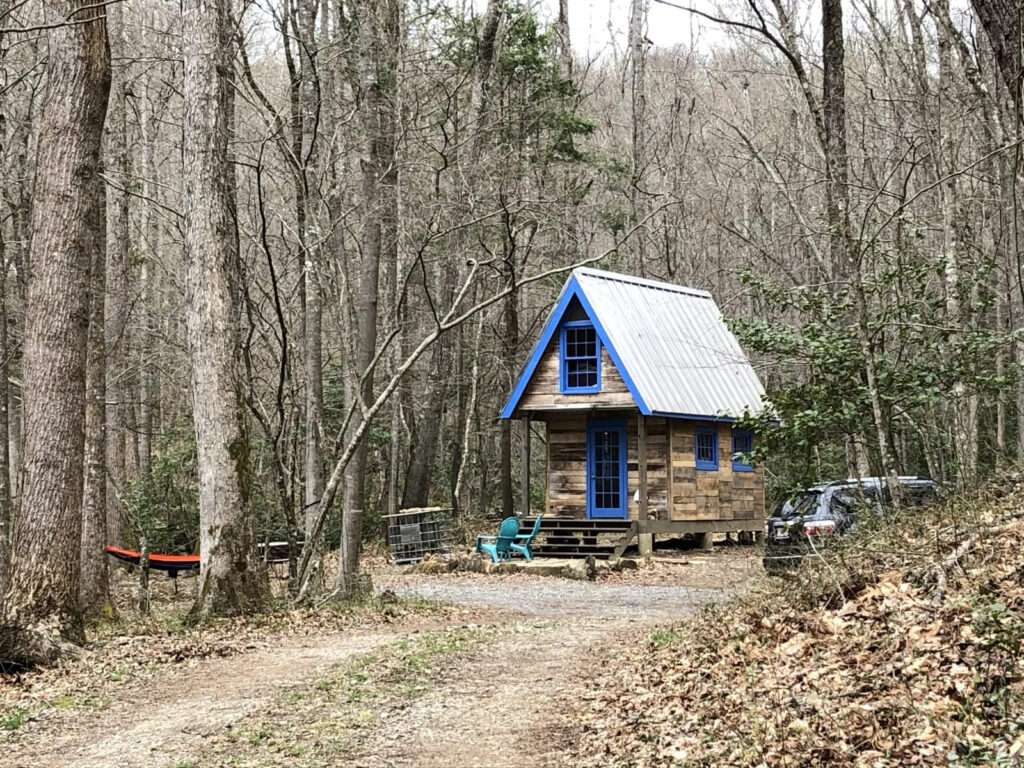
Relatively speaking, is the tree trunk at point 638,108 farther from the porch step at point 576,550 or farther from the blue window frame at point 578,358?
the porch step at point 576,550

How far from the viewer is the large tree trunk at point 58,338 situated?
10.7 m

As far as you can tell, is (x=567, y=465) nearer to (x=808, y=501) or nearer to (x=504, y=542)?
(x=504, y=542)

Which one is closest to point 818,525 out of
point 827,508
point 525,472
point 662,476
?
point 827,508

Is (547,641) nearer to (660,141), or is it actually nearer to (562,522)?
(562,522)

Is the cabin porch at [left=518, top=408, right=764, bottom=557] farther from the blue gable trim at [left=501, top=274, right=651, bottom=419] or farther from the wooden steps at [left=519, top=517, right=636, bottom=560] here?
the blue gable trim at [left=501, top=274, right=651, bottom=419]

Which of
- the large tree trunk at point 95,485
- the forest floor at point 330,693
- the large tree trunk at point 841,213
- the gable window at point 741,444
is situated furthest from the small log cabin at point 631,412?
the large tree trunk at point 95,485

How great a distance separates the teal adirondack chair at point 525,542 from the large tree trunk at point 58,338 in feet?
37.6

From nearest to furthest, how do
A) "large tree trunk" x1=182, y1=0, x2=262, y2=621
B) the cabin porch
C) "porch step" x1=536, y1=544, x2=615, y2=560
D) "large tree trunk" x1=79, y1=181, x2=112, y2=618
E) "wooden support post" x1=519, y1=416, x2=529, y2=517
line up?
1. "large tree trunk" x1=182, y1=0, x2=262, y2=621
2. "large tree trunk" x1=79, y1=181, x2=112, y2=618
3. "porch step" x1=536, y1=544, x2=615, y2=560
4. the cabin porch
5. "wooden support post" x1=519, y1=416, x2=529, y2=517

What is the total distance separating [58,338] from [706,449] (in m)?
15.9

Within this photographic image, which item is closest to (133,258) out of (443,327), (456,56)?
(456,56)

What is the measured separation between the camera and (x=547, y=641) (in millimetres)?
11609

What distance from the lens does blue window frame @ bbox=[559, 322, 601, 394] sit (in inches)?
899

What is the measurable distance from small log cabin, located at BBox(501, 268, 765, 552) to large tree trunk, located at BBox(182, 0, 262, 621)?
10423 mm

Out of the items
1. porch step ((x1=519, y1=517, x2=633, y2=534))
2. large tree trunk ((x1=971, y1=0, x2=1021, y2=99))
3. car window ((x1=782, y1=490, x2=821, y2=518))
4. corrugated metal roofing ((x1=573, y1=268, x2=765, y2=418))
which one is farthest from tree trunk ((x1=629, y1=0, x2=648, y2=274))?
large tree trunk ((x1=971, y1=0, x2=1021, y2=99))
